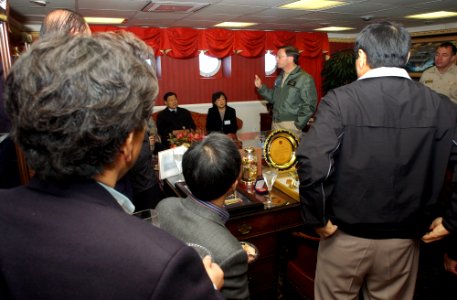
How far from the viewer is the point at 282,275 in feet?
6.49

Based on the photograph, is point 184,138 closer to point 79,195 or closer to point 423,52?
point 79,195

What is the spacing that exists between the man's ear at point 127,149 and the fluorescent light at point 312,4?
15.1 ft

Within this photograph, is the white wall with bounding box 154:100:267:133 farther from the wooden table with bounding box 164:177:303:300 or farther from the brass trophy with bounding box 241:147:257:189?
the wooden table with bounding box 164:177:303:300

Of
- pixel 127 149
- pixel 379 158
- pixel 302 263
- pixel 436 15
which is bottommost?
pixel 302 263

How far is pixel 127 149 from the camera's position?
2.05ft

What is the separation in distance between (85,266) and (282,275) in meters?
1.70

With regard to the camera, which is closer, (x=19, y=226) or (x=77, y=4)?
(x=19, y=226)

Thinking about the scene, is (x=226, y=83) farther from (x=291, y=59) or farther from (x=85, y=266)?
(x=85, y=266)

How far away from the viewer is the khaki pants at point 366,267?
148cm

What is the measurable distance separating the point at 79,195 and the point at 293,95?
3.82 metres

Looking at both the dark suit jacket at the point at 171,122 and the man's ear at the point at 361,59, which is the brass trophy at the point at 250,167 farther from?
the dark suit jacket at the point at 171,122

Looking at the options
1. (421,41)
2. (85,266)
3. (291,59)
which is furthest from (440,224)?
(421,41)

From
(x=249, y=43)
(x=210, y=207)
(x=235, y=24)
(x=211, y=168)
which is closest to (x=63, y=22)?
(x=211, y=168)

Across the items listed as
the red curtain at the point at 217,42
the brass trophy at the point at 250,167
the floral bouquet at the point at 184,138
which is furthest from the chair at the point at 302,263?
the red curtain at the point at 217,42
